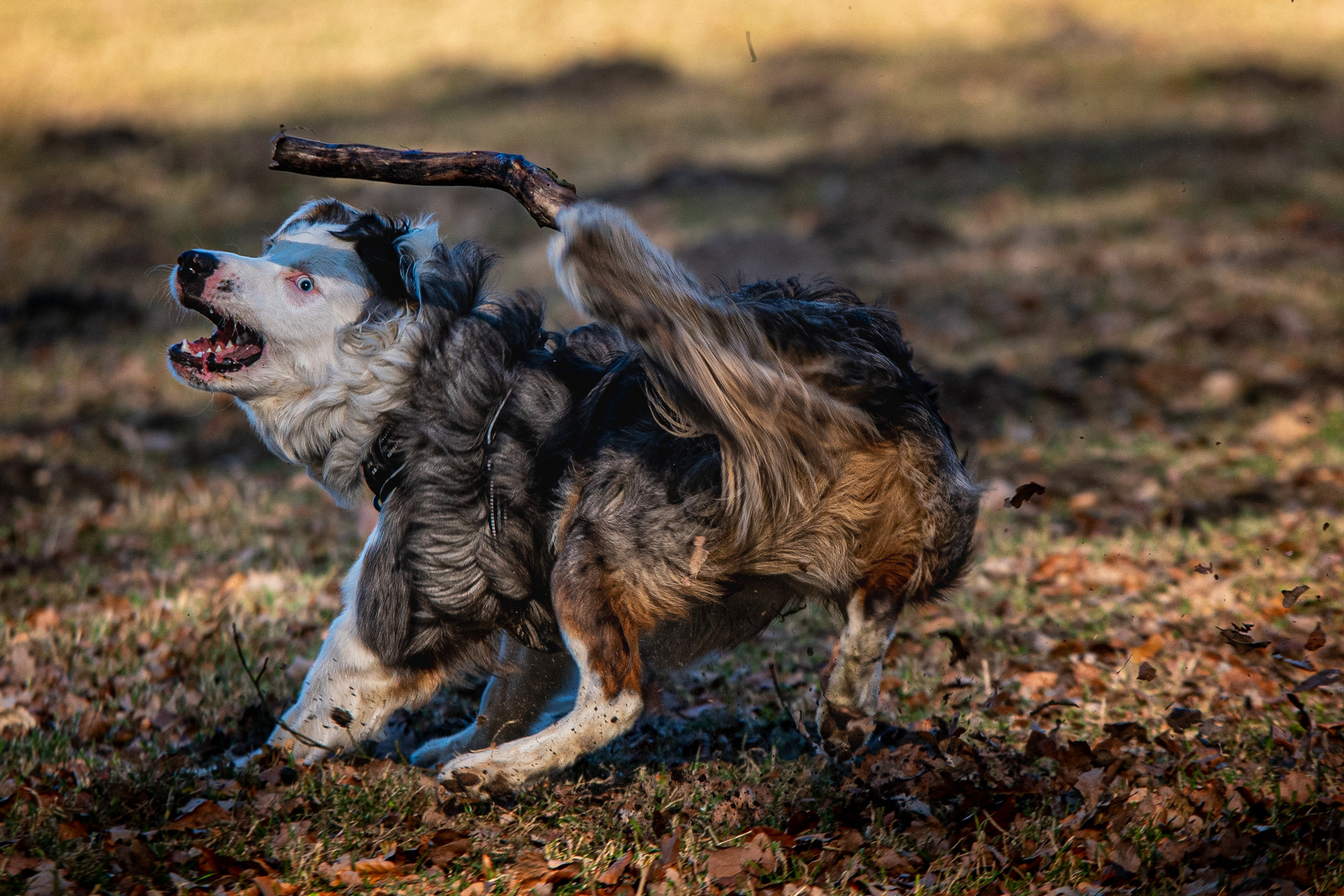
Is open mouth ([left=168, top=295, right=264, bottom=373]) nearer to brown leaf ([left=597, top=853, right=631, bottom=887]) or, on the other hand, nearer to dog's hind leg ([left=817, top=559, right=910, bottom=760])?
brown leaf ([left=597, top=853, right=631, bottom=887])

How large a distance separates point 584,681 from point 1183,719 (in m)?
2.07

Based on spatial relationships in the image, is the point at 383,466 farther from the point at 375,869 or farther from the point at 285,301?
the point at 375,869

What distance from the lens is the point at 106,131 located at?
1992 centimetres

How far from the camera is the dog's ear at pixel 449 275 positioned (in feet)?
13.2

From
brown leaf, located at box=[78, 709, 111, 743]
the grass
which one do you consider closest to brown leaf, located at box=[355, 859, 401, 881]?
the grass

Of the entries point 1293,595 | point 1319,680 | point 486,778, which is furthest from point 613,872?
point 1293,595

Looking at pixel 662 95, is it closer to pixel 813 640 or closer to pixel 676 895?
pixel 813 640

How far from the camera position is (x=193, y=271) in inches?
154

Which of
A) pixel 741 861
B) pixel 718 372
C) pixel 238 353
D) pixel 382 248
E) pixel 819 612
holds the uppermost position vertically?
pixel 382 248

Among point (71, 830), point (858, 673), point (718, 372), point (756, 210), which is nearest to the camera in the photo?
point (718, 372)

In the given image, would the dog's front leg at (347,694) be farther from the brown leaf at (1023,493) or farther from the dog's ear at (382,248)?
the brown leaf at (1023,493)

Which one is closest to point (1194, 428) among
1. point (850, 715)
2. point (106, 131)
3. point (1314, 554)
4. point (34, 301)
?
point (1314, 554)

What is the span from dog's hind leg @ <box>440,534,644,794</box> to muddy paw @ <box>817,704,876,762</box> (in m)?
0.62

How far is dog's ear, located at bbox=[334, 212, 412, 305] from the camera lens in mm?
4035
